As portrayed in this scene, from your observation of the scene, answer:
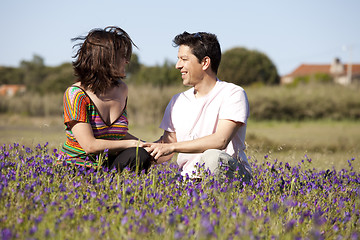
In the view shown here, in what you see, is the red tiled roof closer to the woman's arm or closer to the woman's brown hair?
the woman's brown hair

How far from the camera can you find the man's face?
14.4 feet

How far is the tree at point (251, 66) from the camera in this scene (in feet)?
124

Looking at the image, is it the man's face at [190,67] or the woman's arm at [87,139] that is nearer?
the woman's arm at [87,139]

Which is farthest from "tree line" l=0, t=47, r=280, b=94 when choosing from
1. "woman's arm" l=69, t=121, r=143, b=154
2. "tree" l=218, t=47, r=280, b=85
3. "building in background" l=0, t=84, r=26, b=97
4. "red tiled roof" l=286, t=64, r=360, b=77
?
"red tiled roof" l=286, t=64, r=360, b=77

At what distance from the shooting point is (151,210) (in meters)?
2.76

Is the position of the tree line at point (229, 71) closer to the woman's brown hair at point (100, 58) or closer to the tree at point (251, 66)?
the tree at point (251, 66)

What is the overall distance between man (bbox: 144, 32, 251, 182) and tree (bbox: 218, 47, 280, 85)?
32.5 meters

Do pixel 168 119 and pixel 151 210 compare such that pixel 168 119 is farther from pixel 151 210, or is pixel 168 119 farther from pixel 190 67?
pixel 151 210

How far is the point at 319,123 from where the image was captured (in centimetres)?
2052

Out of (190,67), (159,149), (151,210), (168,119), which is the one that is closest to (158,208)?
(151,210)

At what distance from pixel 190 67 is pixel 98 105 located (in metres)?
1.10

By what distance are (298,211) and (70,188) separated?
Result: 5.50 feet

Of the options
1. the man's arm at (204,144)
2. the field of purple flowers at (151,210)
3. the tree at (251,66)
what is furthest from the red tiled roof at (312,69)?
the field of purple flowers at (151,210)

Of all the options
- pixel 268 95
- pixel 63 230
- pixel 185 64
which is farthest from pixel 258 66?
pixel 63 230
